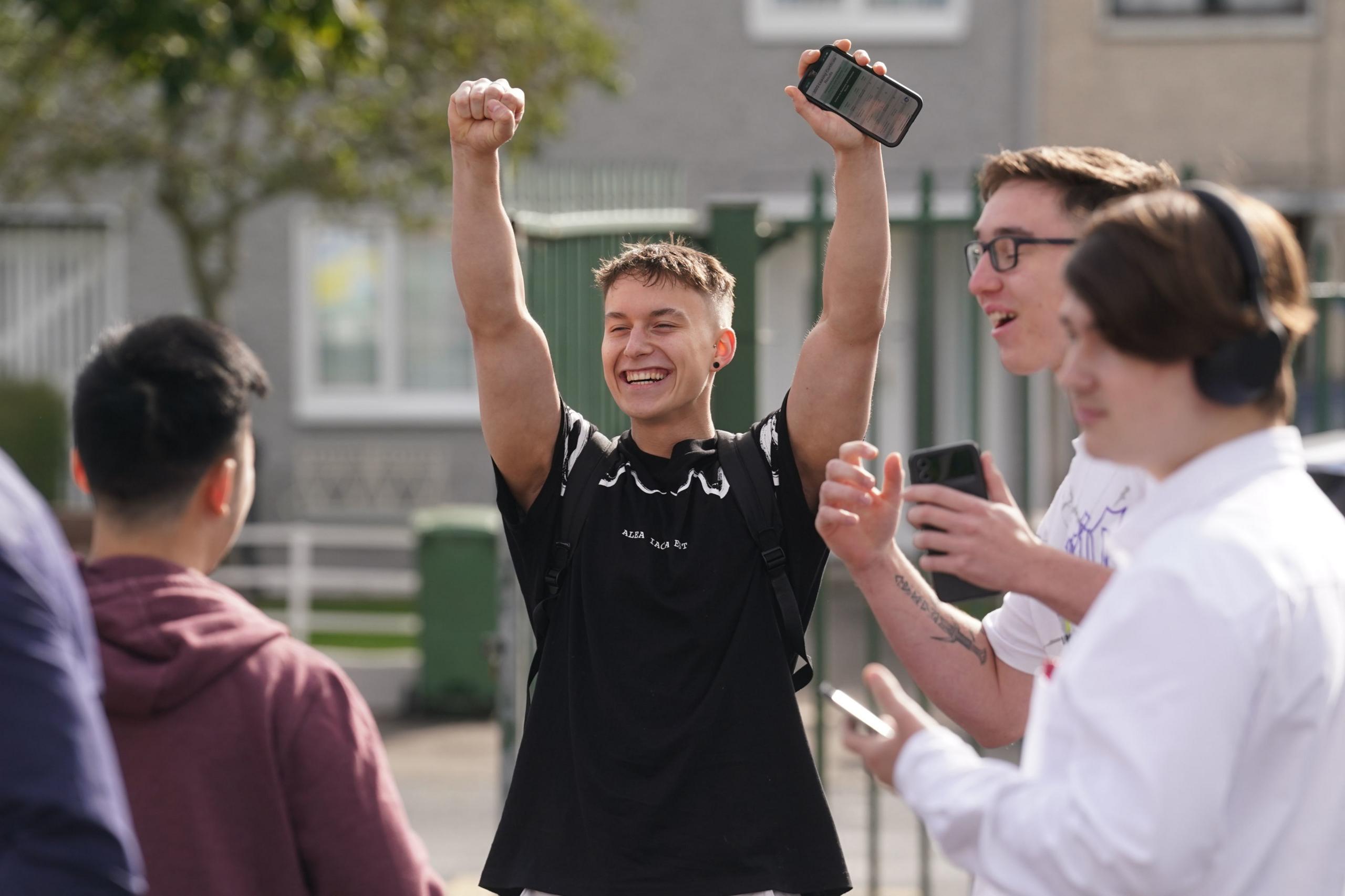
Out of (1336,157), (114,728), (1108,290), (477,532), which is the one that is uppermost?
(1336,157)

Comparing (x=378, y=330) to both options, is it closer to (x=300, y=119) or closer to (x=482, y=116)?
(x=300, y=119)

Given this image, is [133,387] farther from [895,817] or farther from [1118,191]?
[895,817]

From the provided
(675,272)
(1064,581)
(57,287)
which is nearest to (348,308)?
(57,287)

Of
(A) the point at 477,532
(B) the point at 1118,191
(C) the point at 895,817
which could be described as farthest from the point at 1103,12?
(B) the point at 1118,191

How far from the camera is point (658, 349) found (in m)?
2.78

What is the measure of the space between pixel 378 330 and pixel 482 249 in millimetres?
11536

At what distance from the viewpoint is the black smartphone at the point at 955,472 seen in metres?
2.00

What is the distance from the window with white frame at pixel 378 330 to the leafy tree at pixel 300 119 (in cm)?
153

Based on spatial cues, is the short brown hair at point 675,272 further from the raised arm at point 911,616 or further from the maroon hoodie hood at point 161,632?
the maroon hoodie hood at point 161,632

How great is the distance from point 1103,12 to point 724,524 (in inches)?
468

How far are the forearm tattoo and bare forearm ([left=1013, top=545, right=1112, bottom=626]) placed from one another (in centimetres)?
36

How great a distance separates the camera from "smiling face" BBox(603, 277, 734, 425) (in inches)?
109

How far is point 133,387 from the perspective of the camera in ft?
6.40

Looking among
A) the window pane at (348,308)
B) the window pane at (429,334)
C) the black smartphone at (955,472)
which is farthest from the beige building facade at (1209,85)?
the black smartphone at (955,472)
